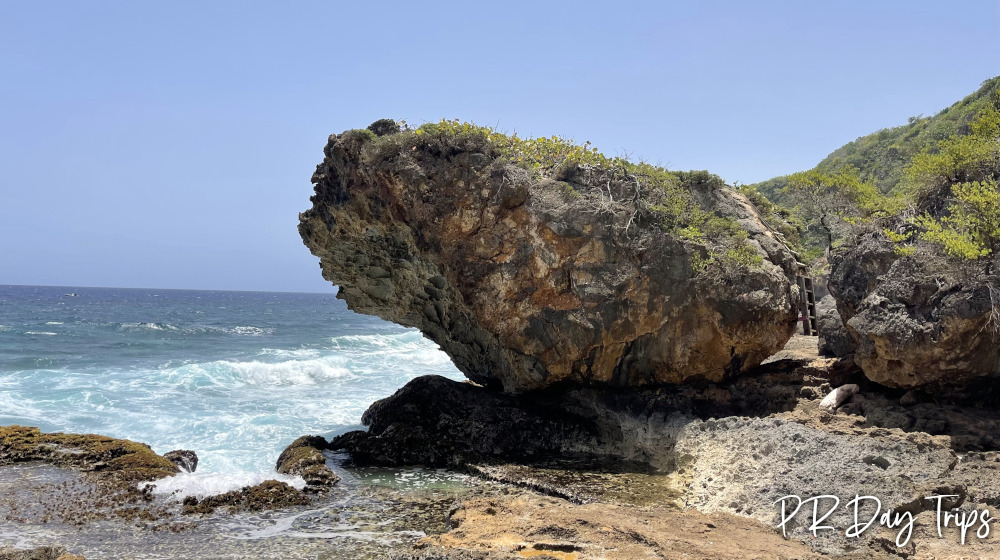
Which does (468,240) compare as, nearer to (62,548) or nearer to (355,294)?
(355,294)

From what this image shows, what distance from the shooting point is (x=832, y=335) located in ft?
46.3

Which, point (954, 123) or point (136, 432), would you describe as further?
point (954, 123)

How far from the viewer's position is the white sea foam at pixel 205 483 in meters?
9.19

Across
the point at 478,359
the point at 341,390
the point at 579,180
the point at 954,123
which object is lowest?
the point at 341,390

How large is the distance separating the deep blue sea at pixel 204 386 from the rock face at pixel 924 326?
10.6m

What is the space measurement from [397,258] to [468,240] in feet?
7.91

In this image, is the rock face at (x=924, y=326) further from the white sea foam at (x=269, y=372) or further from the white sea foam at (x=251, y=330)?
the white sea foam at (x=251, y=330)

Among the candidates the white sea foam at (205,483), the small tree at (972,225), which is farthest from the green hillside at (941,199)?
the white sea foam at (205,483)

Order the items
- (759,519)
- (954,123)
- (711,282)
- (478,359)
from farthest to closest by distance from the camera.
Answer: (954,123) → (478,359) → (711,282) → (759,519)

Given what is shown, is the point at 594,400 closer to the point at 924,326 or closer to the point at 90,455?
the point at 924,326

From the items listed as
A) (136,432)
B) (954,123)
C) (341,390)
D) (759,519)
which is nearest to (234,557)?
(759,519)

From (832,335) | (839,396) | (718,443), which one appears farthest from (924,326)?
(832,335)

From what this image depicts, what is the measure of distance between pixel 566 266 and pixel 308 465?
6051 mm

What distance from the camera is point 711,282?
490 inches
